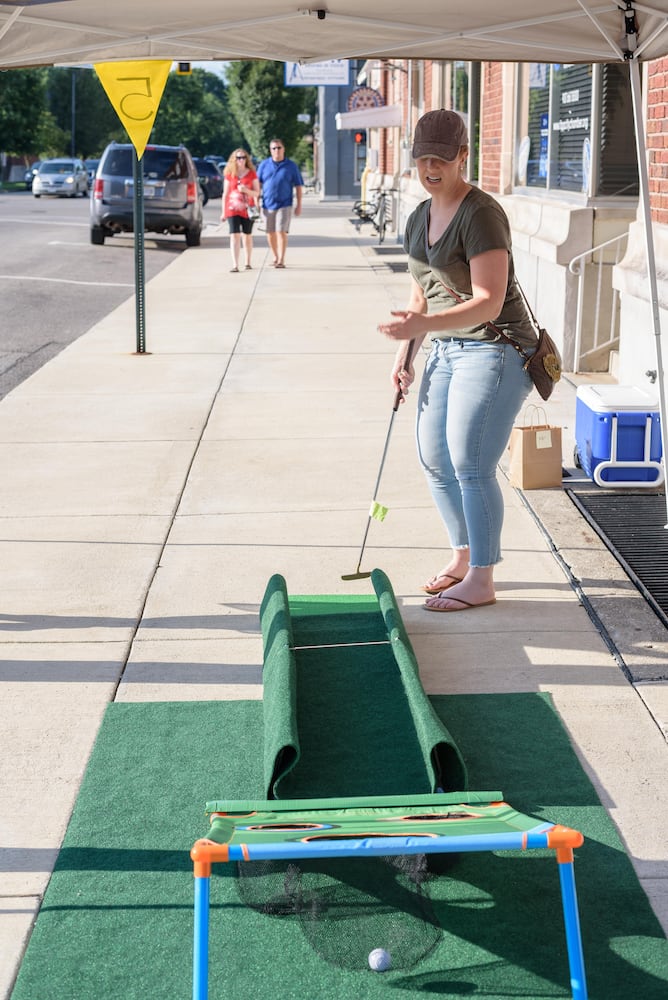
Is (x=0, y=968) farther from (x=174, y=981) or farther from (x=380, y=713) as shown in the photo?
(x=380, y=713)

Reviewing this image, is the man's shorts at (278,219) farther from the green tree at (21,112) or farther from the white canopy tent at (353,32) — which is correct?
the green tree at (21,112)

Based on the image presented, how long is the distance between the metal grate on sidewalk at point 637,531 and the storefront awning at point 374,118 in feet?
91.2

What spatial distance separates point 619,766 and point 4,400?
772 cm

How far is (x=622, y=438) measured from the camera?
7516 mm

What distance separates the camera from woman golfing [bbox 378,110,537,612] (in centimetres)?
482

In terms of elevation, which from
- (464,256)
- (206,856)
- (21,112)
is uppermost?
(21,112)

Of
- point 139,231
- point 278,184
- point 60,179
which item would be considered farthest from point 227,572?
point 60,179

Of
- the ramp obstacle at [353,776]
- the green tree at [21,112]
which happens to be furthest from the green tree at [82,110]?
the ramp obstacle at [353,776]

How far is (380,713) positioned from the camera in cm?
439

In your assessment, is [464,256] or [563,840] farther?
[464,256]

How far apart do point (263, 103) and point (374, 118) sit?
125 ft

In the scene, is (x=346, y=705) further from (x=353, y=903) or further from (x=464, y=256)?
(x=464, y=256)

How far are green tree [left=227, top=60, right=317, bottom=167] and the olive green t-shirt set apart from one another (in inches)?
2581

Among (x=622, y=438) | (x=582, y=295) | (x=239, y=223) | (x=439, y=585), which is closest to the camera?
(x=439, y=585)
